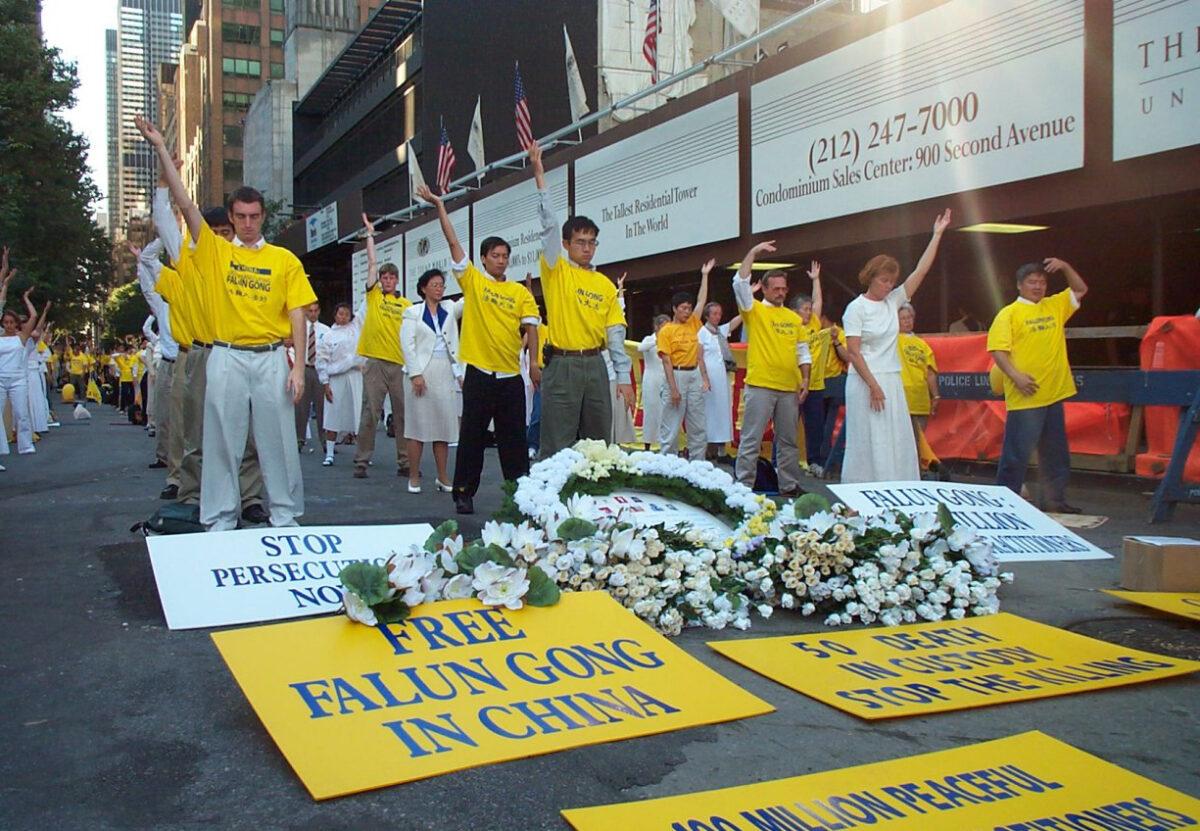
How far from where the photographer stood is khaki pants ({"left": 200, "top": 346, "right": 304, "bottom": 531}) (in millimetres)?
6340

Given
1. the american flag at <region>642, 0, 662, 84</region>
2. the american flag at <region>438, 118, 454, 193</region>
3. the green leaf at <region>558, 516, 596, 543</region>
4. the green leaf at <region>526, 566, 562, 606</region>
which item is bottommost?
the green leaf at <region>526, 566, 562, 606</region>

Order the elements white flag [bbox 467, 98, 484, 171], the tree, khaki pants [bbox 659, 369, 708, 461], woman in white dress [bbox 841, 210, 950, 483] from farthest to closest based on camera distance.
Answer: the tree
white flag [bbox 467, 98, 484, 171]
khaki pants [bbox 659, 369, 708, 461]
woman in white dress [bbox 841, 210, 950, 483]

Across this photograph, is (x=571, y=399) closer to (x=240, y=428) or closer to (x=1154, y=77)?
(x=240, y=428)

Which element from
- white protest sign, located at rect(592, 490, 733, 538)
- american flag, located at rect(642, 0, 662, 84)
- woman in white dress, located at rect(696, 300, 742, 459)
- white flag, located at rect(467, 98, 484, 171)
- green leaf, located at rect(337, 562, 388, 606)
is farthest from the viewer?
white flag, located at rect(467, 98, 484, 171)

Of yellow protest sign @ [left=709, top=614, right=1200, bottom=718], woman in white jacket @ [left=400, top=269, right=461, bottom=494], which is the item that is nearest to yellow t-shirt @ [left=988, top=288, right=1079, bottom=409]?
yellow protest sign @ [left=709, top=614, right=1200, bottom=718]

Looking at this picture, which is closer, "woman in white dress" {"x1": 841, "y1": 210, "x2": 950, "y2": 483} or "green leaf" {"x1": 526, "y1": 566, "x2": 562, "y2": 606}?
"green leaf" {"x1": 526, "y1": 566, "x2": 562, "y2": 606}

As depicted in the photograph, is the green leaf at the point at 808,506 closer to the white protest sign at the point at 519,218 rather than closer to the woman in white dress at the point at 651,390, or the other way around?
the woman in white dress at the point at 651,390

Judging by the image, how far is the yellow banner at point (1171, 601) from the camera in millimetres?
4918

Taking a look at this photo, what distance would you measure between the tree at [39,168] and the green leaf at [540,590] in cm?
2904

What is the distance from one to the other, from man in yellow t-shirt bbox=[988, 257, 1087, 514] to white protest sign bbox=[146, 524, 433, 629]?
5272 mm

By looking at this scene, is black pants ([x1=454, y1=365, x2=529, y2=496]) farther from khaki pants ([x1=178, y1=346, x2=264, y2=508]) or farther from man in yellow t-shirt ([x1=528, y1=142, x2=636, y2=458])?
khaki pants ([x1=178, y1=346, x2=264, y2=508])

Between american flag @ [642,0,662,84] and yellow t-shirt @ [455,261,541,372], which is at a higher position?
american flag @ [642,0,662,84]

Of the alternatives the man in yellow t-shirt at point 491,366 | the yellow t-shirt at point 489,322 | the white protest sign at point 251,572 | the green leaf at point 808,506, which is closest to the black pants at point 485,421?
the man in yellow t-shirt at point 491,366

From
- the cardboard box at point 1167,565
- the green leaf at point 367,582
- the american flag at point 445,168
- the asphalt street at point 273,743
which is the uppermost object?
the american flag at point 445,168
